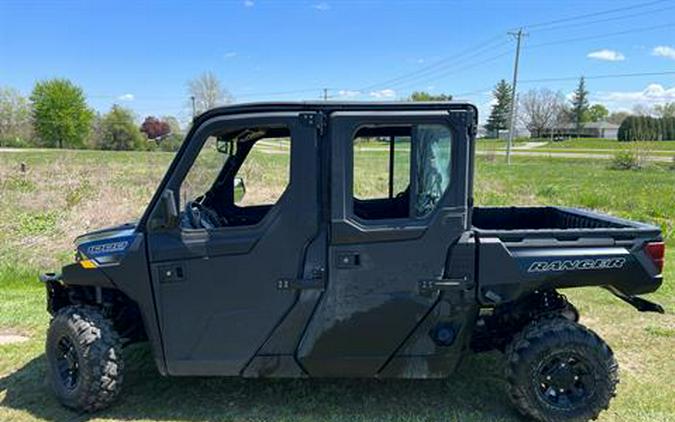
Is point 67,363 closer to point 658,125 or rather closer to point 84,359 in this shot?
point 84,359

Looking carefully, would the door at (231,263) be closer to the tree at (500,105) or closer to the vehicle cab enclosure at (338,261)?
the vehicle cab enclosure at (338,261)

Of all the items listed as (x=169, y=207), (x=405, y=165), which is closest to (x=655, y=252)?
(x=405, y=165)

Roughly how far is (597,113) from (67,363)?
136 metres

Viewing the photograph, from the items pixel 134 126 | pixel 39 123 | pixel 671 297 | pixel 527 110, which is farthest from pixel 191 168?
pixel 527 110

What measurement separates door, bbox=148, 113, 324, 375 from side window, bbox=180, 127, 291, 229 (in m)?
0.03

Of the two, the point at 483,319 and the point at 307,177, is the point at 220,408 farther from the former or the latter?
the point at 483,319

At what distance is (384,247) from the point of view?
10.8 ft

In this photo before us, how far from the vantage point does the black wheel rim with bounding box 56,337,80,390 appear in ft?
11.8

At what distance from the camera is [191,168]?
11.4 ft

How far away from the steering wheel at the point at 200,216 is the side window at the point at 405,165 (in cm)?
113

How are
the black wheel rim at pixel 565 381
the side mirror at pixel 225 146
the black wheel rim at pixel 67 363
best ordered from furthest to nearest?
the side mirror at pixel 225 146, the black wheel rim at pixel 67 363, the black wheel rim at pixel 565 381

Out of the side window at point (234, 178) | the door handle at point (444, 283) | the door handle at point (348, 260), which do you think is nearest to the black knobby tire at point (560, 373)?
the door handle at point (444, 283)

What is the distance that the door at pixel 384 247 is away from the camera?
3254 mm

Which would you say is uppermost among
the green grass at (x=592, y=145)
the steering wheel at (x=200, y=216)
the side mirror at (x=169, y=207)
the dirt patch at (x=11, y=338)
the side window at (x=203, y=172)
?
the side window at (x=203, y=172)
